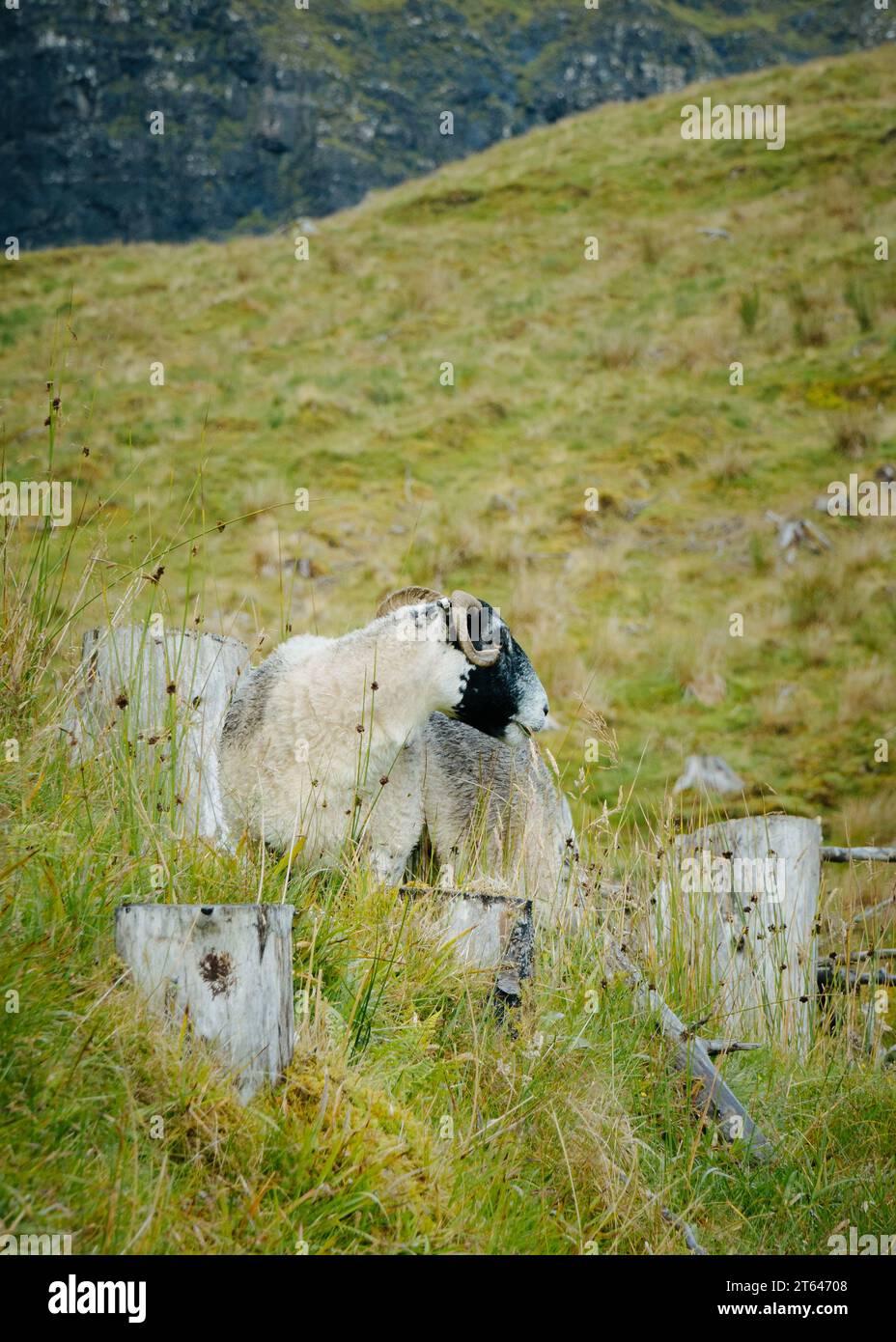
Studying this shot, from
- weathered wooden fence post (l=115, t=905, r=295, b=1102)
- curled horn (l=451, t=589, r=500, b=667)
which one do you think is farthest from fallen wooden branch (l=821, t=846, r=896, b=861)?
weathered wooden fence post (l=115, t=905, r=295, b=1102)

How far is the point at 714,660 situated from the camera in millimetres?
11484

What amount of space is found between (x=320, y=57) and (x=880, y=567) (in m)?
138

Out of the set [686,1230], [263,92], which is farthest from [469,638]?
[263,92]

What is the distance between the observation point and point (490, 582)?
43.8ft

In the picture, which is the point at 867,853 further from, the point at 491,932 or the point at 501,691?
the point at 491,932

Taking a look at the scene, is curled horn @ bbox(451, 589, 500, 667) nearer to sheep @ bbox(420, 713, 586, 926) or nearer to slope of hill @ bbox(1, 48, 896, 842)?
sheep @ bbox(420, 713, 586, 926)

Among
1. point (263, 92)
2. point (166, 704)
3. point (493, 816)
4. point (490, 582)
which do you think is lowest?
point (493, 816)

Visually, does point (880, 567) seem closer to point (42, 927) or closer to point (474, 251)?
point (42, 927)

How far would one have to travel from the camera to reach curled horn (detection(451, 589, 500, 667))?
420cm

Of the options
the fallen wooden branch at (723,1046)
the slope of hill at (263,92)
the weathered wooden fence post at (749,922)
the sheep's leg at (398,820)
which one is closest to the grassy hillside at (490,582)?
the weathered wooden fence post at (749,922)

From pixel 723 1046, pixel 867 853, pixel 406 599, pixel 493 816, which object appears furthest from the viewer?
pixel 867 853

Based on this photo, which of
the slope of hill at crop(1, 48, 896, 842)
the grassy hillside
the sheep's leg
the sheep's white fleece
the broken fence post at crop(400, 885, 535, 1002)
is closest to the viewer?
the grassy hillside

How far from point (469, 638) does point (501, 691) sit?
11.2 inches

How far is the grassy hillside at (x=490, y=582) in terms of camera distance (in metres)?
2.34
